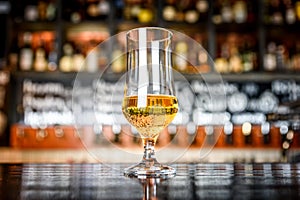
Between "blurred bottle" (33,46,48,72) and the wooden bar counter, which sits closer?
the wooden bar counter

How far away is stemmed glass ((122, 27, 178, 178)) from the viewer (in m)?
0.57

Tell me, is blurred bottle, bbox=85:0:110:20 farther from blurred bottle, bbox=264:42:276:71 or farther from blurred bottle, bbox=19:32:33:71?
blurred bottle, bbox=264:42:276:71

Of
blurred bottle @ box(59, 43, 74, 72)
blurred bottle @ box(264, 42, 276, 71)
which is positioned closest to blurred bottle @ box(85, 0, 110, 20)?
blurred bottle @ box(59, 43, 74, 72)

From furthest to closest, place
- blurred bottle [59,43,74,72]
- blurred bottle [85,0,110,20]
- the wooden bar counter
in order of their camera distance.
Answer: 1. blurred bottle [85,0,110,20]
2. blurred bottle [59,43,74,72]
3. the wooden bar counter

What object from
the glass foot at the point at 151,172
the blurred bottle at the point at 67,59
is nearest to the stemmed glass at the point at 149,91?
the glass foot at the point at 151,172

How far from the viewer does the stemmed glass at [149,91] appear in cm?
57

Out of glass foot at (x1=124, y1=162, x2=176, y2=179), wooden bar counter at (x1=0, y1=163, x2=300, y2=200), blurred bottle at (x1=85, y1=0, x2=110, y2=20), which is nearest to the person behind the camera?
wooden bar counter at (x1=0, y1=163, x2=300, y2=200)

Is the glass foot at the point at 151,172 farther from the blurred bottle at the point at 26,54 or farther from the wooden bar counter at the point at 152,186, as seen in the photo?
the blurred bottle at the point at 26,54

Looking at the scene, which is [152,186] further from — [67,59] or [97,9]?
[97,9]

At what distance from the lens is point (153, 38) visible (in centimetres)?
61

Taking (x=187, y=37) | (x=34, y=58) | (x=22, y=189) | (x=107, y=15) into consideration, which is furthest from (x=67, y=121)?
(x=22, y=189)

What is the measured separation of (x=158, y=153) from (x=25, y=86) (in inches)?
39.7

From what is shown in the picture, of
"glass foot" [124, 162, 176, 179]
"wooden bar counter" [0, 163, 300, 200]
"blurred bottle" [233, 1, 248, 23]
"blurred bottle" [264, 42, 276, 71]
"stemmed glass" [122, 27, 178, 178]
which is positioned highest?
"blurred bottle" [233, 1, 248, 23]

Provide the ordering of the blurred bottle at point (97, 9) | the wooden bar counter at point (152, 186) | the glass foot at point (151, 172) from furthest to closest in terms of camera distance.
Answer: the blurred bottle at point (97, 9) < the glass foot at point (151, 172) < the wooden bar counter at point (152, 186)
